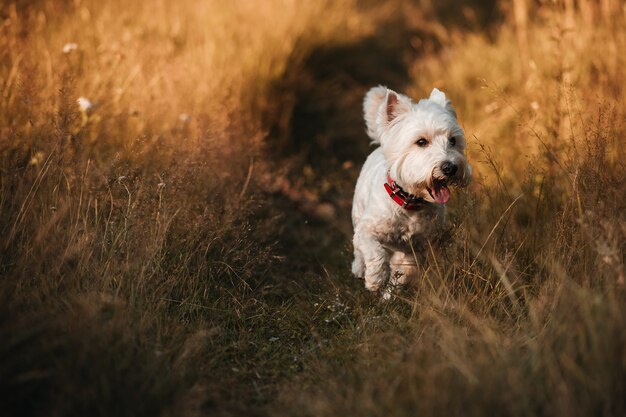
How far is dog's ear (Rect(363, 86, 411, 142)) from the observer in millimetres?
3965

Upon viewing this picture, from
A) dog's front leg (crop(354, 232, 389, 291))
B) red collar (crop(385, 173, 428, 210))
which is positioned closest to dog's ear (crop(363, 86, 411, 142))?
red collar (crop(385, 173, 428, 210))

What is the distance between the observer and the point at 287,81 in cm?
692

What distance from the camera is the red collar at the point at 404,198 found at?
13.1 feet

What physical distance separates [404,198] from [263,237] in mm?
1111

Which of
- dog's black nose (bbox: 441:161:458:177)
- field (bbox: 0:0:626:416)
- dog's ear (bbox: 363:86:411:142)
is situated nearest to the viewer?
field (bbox: 0:0:626:416)

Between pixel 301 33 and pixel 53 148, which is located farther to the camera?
pixel 301 33

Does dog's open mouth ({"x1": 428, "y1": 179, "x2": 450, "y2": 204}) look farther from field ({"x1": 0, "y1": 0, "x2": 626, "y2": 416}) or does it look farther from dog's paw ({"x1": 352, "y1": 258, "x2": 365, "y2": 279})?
dog's paw ({"x1": 352, "y1": 258, "x2": 365, "y2": 279})

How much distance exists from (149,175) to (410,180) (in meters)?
1.85

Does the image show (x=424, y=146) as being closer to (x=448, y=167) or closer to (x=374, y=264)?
(x=448, y=167)

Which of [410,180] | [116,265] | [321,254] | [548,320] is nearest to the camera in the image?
[548,320]

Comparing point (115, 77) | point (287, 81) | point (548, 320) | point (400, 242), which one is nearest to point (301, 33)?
point (287, 81)

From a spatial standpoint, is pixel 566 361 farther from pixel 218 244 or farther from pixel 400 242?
pixel 218 244

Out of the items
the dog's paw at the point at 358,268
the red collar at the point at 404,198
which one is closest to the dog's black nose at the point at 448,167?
the red collar at the point at 404,198

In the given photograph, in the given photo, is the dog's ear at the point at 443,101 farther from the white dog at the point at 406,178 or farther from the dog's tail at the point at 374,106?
the dog's tail at the point at 374,106
